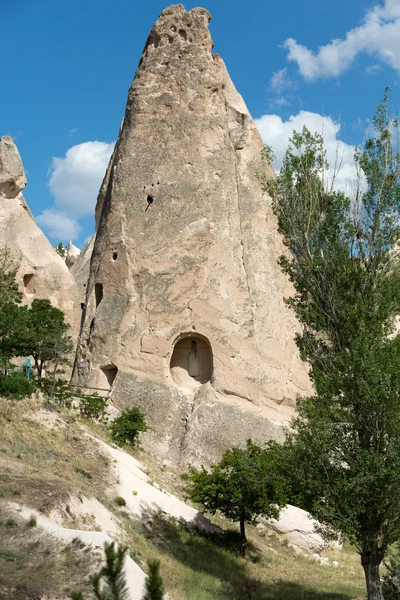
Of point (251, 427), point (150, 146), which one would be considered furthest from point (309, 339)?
point (150, 146)

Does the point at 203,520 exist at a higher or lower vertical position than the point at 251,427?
lower

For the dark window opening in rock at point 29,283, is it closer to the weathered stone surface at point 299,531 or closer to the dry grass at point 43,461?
the dry grass at point 43,461

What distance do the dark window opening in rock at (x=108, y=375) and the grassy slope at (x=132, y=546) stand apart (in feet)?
13.1

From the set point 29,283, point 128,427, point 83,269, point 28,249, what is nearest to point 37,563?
point 128,427

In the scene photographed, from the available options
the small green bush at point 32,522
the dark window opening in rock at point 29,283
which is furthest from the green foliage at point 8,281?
the small green bush at point 32,522

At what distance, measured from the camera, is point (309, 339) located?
13961 millimetres

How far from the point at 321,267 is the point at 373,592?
240 inches

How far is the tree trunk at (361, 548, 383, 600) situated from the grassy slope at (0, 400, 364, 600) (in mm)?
1795

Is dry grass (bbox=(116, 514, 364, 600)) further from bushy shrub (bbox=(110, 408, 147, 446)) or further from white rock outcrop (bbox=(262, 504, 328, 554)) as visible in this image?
bushy shrub (bbox=(110, 408, 147, 446))

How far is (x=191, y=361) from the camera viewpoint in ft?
68.5

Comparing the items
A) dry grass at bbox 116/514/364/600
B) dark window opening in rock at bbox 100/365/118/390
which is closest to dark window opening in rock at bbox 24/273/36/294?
dark window opening in rock at bbox 100/365/118/390

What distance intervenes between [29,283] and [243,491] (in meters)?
15.8

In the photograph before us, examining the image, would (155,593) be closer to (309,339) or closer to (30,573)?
(30,573)

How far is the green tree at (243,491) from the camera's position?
1442cm
